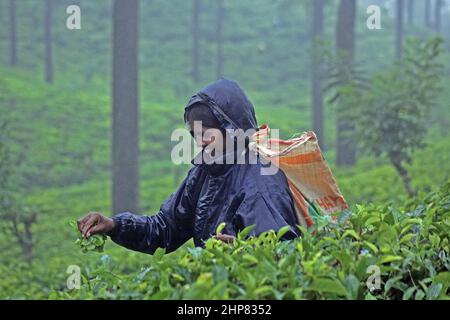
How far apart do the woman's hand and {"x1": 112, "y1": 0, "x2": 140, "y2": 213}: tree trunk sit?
28.1ft

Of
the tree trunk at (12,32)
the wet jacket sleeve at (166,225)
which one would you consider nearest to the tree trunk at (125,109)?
the wet jacket sleeve at (166,225)

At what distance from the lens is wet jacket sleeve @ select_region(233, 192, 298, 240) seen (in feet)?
9.32

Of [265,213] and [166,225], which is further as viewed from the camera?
[166,225]

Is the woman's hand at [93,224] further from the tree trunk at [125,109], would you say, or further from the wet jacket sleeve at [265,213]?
the tree trunk at [125,109]

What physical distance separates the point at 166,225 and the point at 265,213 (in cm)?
63

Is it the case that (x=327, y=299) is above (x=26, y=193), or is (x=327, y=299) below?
above

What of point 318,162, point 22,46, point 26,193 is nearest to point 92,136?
point 26,193

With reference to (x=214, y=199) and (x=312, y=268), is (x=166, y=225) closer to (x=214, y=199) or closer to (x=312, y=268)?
(x=214, y=199)

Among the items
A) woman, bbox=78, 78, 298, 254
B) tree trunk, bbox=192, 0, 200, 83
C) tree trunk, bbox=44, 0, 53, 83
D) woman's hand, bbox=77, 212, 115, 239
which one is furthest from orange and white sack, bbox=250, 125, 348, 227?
tree trunk, bbox=192, 0, 200, 83

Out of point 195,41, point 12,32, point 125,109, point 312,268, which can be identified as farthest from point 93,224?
point 195,41

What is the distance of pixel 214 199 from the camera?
313 cm

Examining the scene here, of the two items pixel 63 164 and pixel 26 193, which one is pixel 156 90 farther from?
pixel 26 193

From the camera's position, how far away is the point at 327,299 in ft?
6.64
